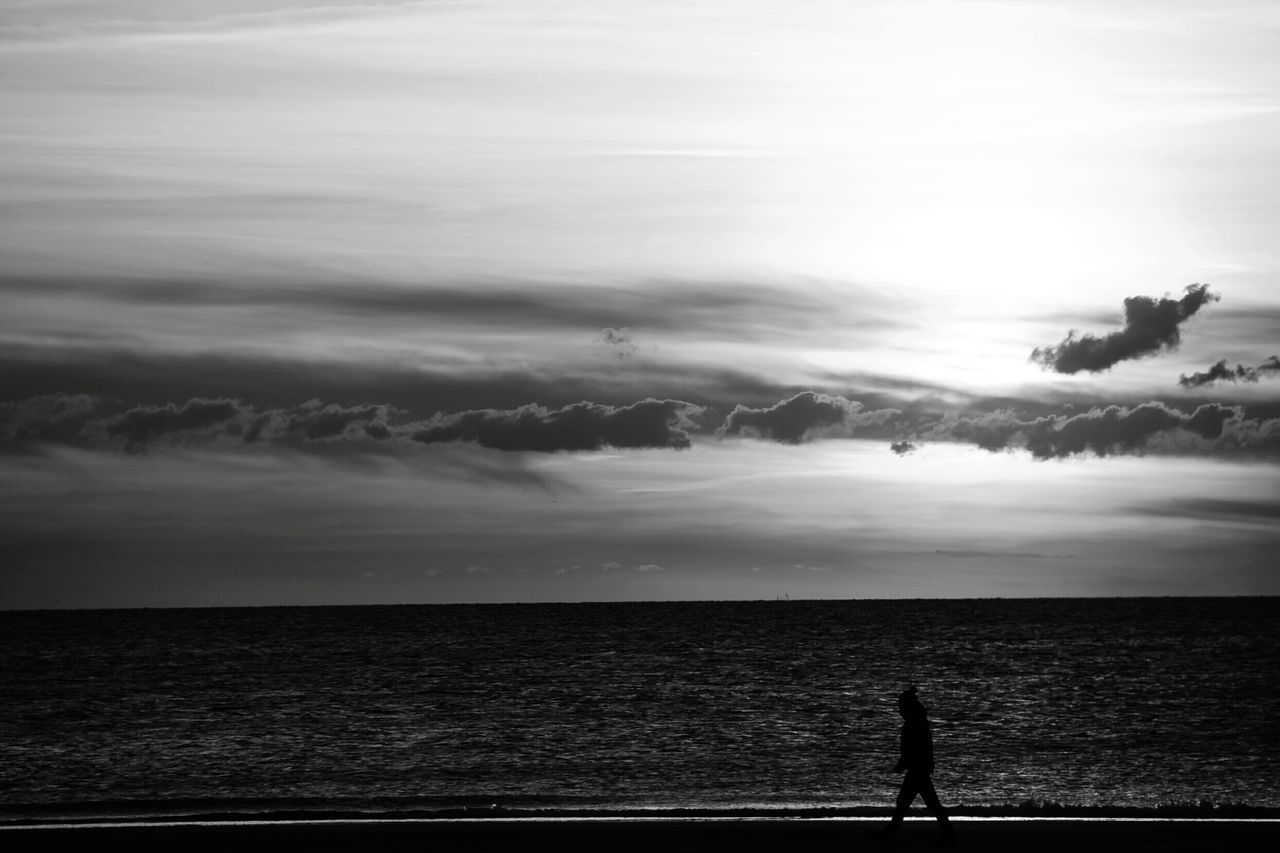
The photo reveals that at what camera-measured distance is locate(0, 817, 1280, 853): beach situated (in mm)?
23047

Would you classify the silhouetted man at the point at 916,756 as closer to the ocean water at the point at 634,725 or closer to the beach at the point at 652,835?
the beach at the point at 652,835

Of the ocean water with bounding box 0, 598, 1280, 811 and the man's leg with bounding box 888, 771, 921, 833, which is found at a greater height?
the man's leg with bounding box 888, 771, 921, 833

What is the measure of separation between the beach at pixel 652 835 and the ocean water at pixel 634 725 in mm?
6994

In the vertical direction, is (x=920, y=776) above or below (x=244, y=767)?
above

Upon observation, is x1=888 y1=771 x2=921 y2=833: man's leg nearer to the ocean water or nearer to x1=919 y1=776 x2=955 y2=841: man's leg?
x1=919 y1=776 x2=955 y2=841: man's leg

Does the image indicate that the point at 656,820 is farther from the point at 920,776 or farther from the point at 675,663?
the point at 675,663

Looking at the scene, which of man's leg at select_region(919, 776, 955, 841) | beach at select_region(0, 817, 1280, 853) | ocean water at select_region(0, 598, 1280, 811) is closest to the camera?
man's leg at select_region(919, 776, 955, 841)

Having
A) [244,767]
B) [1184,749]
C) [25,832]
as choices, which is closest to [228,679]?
[244,767]

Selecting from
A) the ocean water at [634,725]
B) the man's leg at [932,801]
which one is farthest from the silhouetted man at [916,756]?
the ocean water at [634,725]

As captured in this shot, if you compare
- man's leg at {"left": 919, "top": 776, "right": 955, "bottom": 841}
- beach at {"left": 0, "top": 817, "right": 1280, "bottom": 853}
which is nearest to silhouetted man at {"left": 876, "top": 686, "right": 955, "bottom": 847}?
man's leg at {"left": 919, "top": 776, "right": 955, "bottom": 841}

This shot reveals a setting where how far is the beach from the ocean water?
22.9 feet

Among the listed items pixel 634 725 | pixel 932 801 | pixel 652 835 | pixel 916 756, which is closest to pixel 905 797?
pixel 932 801

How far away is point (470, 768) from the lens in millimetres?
44969

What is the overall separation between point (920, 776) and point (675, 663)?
282ft
